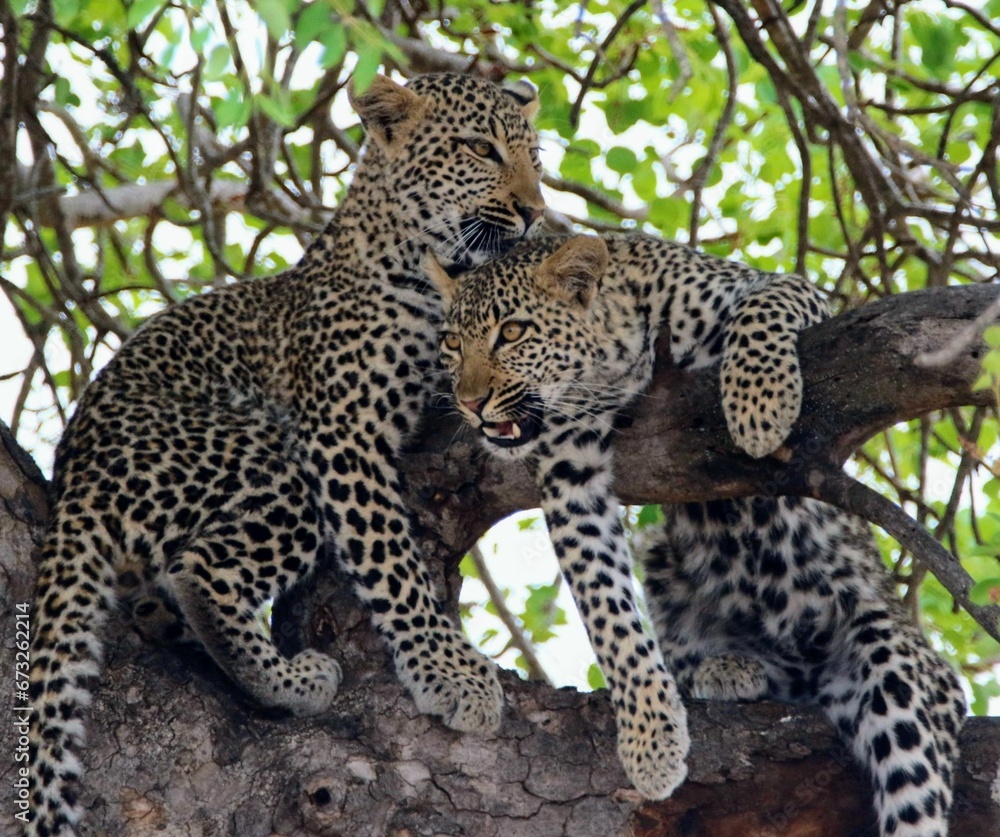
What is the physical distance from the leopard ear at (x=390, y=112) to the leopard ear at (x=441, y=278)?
0.76m

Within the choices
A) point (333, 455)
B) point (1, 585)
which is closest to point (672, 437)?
point (333, 455)

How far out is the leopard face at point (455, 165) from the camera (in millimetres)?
6453

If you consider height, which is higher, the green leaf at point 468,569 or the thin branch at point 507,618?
the green leaf at point 468,569

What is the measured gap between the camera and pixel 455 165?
652 cm

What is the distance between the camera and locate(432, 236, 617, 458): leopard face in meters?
5.70

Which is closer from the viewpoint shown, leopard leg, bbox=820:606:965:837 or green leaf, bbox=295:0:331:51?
green leaf, bbox=295:0:331:51

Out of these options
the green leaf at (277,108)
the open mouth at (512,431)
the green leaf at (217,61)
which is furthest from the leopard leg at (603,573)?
the green leaf at (217,61)

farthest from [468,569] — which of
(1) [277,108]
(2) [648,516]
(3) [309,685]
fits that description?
(1) [277,108]

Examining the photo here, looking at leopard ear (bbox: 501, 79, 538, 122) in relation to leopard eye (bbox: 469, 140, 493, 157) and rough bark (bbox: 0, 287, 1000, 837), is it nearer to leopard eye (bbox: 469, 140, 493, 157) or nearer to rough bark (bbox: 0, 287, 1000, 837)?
leopard eye (bbox: 469, 140, 493, 157)

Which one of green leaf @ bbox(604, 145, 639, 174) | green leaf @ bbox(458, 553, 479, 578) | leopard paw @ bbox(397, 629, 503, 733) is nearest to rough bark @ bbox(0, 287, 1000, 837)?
leopard paw @ bbox(397, 629, 503, 733)

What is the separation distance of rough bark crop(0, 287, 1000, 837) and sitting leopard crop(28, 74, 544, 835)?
0.13 m

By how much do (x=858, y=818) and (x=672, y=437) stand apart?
153 cm

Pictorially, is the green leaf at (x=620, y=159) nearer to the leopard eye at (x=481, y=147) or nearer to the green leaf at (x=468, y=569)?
the leopard eye at (x=481, y=147)

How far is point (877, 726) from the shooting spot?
200 inches
